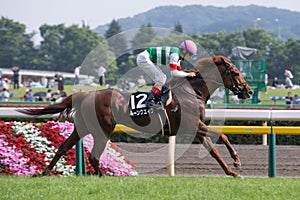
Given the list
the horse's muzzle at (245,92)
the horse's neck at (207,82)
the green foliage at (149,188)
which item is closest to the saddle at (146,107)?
the horse's neck at (207,82)

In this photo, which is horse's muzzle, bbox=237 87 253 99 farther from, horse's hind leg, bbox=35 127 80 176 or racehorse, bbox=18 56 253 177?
horse's hind leg, bbox=35 127 80 176

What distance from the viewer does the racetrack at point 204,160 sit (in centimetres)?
937

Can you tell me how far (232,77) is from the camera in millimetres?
7859

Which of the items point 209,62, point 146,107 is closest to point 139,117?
point 146,107

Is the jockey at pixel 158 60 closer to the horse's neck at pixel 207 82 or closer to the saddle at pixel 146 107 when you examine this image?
the saddle at pixel 146 107

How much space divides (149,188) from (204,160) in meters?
4.10

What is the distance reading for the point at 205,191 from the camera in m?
5.84

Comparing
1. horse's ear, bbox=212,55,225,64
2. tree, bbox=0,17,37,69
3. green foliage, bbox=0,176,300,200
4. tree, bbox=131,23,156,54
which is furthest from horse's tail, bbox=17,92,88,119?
tree, bbox=0,17,37,69

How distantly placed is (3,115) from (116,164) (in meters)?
2.70

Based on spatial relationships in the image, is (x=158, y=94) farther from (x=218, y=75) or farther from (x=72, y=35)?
(x=72, y=35)

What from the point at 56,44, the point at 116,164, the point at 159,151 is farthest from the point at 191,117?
the point at 56,44

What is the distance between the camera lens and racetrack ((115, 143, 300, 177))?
9367 mm

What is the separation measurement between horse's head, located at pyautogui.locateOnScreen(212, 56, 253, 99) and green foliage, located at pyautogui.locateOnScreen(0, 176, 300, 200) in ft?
5.08

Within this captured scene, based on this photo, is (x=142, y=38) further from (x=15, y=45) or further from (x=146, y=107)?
(x=15, y=45)
